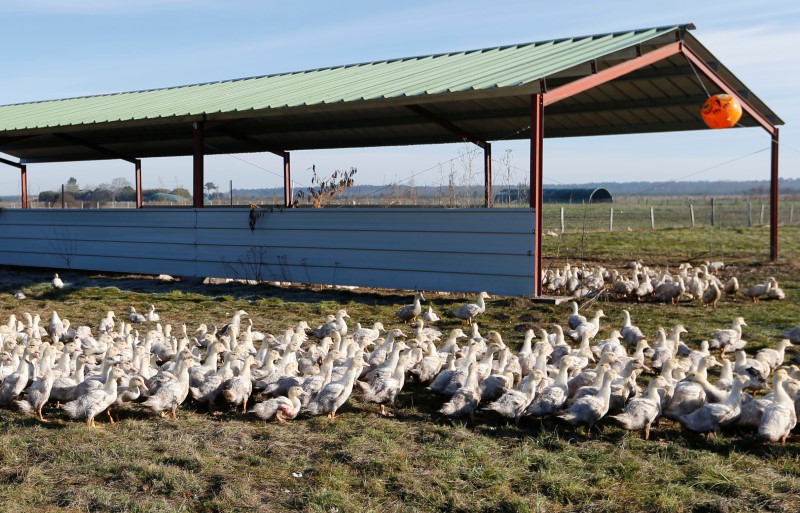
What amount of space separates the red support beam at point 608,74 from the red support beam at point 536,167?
0.61ft

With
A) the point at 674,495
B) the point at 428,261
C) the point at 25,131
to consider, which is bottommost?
the point at 674,495

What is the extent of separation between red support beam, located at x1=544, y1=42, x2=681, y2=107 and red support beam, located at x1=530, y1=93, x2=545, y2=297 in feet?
0.61

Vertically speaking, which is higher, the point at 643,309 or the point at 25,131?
the point at 25,131

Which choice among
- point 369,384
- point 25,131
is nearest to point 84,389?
point 369,384

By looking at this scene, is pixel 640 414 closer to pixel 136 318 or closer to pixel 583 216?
pixel 136 318

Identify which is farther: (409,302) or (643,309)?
(409,302)

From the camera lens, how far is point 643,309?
1416cm

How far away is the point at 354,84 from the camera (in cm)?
1848

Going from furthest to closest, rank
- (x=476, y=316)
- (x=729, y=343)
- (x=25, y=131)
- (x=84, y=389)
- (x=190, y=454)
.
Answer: (x=25, y=131), (x=476, y=316), (x=729, y=343), (x=84, y=389), (x=190, y=454)

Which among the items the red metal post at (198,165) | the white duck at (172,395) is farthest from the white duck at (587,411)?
the red metal post at (198,165)

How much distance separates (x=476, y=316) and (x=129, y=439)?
7238 millimetres

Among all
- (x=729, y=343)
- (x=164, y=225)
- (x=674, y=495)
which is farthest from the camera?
(x=164, y=225)

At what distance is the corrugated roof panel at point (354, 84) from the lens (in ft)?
49.7

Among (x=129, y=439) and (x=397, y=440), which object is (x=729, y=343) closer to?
(x=397, y=440)
